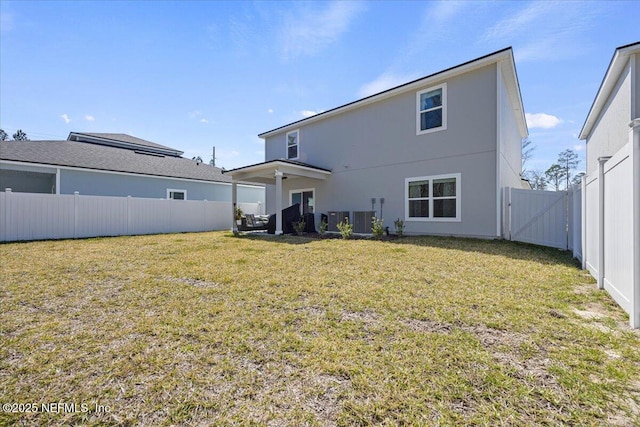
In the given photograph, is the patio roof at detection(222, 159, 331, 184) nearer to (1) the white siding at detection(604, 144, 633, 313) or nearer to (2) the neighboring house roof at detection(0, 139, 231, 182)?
(2) the neighboring house roof at detection(0, 139, 231, 182)

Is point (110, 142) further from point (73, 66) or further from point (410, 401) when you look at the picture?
point (410, 401)

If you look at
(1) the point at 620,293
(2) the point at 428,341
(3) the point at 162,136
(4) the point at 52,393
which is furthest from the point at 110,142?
(1) the point at 620,293

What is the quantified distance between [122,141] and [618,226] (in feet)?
78.8

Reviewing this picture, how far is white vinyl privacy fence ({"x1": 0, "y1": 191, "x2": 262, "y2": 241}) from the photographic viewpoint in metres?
9.52

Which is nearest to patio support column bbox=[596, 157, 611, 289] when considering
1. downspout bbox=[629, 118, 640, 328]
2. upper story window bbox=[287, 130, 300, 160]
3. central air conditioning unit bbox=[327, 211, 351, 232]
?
downspout bbox=[629, 118, 640, 328]

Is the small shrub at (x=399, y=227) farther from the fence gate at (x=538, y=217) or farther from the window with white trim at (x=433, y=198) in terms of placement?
the fence gate at (x=538, y=217)

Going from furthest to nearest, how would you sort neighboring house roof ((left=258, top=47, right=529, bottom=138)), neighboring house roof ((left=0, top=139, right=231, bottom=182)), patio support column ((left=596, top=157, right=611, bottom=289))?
neighboring house roof ((left=0, top=139, right=231, bottom=182)), neighboring house roof ((left=258, top=47, right=529, bottom=138)), patio support column ((left=596, top=157, right=611, bottom=289))

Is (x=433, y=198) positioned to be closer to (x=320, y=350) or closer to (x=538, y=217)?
(x=538, y=217)

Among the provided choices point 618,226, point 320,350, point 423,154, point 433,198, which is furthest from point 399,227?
point 320,350

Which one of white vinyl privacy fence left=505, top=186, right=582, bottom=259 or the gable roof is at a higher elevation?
the gable roof

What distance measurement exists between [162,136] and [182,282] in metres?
24.0

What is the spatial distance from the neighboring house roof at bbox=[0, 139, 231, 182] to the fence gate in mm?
15986

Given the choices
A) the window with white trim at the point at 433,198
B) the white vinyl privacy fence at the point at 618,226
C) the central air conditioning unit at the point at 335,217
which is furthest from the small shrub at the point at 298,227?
the white vinyl privacy fence at the point at 618,226

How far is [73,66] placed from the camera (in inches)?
455
